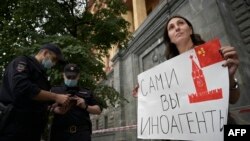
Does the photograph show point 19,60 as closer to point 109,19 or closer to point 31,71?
point 31,71

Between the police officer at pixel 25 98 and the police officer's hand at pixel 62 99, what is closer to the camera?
the police officer at pixel 25 98

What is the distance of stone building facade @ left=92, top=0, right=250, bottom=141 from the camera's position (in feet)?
22.6

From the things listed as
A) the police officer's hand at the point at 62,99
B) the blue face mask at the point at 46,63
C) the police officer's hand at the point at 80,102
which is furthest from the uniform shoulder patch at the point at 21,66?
the police officer's hand at the point at 80,102

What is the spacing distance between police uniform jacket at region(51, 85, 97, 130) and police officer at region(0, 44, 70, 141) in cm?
31

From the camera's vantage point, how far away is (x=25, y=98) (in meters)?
2.59

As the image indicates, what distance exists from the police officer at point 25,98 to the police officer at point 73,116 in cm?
27

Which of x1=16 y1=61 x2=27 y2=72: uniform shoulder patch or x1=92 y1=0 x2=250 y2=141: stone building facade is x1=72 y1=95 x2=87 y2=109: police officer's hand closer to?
x1=16 y1=61 x2=27 y2=72: uniform shoulder patch

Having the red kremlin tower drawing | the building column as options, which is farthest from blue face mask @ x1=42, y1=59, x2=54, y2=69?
the building column

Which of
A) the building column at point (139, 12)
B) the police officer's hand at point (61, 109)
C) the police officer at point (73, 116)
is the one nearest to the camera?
the police officer's hand at point (61, 109)

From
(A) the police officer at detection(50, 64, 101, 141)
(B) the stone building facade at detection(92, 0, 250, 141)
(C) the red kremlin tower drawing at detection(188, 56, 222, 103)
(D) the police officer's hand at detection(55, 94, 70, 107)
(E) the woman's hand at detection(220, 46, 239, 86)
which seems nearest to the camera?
(E) the woman's hand at detection(220, 46, 239, 86)

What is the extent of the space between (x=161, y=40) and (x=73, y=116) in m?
9.43

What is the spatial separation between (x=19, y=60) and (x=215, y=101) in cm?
191

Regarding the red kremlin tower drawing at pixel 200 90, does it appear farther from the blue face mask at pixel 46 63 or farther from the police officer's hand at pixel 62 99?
the blue face mask at pixel 46 63

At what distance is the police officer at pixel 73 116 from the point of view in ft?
10.1
